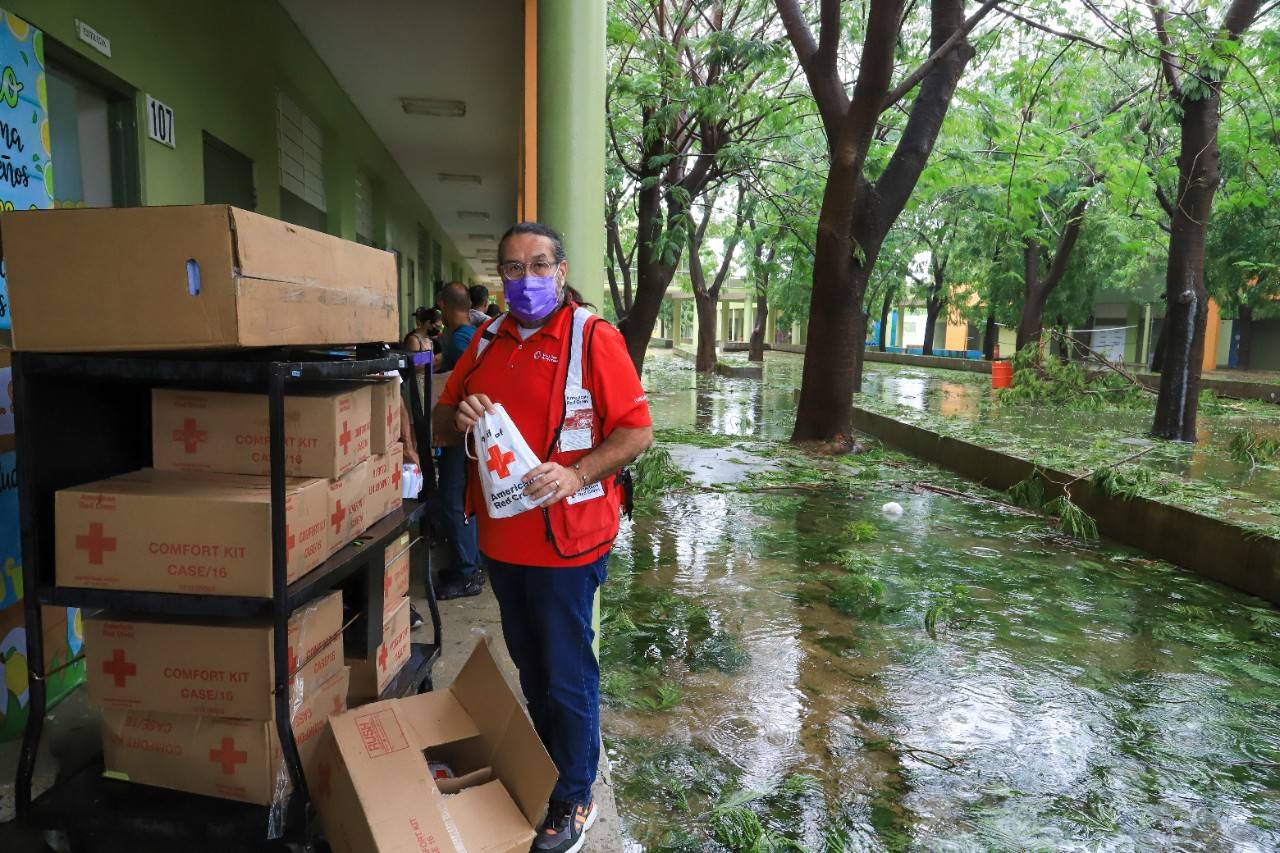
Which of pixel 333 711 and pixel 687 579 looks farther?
pixel 687 579

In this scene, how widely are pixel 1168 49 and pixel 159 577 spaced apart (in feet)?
29.7

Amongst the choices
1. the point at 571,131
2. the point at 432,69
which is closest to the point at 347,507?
the point at 571,131

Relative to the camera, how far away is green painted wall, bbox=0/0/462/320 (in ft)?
14.5

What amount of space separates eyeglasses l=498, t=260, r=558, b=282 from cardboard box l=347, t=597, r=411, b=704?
53.0 inches

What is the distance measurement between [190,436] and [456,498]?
260 cm

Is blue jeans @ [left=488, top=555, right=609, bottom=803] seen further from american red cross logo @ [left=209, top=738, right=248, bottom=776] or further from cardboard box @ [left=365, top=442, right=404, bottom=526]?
american red cross logo @ [left=209, top=738, right=248, bottom=776]

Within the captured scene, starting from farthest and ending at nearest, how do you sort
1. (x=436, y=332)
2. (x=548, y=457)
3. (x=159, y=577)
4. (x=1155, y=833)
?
(x=436, y=332), (x=1155, y=833), (x=548, y=457), (x=159, y=577)

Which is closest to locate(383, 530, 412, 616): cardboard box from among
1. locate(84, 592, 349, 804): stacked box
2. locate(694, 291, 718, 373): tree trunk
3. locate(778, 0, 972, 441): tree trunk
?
locate(84, 592, 349, 804): stacked box

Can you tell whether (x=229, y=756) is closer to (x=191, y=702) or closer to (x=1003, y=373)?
(x=191, y=702)

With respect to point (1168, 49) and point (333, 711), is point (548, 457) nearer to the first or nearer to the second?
point (333, 711)

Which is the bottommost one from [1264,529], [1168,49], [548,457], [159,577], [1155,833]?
[1155,833]

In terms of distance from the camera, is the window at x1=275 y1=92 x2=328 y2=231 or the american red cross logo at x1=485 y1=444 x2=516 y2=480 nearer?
the american red cross logo at x1=485 y1=444 x2=516 y2=480

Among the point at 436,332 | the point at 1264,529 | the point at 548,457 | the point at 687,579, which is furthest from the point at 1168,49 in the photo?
the point at 548,457

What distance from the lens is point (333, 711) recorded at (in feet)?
8.75
